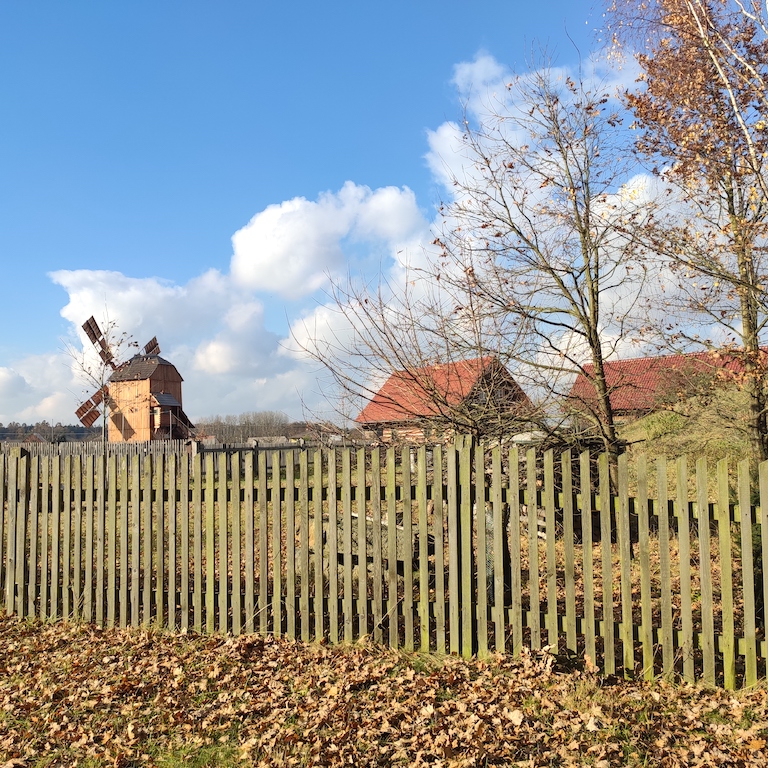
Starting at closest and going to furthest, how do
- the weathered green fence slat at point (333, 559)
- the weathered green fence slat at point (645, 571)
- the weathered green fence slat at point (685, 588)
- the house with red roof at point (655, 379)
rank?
the weathered green fence slat at point (685, 588), the weathered green fence slat at point (645, 571), the weathered green fence slat at point (333, 559), the house with red roof at point (655, 379)

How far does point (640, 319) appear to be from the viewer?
7969 millimetres

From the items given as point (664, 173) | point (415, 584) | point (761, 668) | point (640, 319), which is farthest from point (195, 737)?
point (664, 173)

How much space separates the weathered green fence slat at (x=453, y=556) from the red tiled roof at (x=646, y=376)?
10.3 feet

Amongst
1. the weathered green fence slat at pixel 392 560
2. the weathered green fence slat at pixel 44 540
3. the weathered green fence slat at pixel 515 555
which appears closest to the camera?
the weathered green fence slat at pixel 515 555

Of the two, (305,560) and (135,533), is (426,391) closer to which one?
(305,560)

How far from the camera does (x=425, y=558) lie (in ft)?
16.0

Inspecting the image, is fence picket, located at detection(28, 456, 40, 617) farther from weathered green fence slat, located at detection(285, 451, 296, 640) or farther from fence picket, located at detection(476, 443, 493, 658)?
fence picket, located at detection(476, 443, 493, 658)

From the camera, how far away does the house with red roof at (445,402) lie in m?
6.29

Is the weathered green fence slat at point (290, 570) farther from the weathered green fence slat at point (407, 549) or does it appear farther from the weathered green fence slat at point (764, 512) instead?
the weathered green fence slat at point (764, 512)

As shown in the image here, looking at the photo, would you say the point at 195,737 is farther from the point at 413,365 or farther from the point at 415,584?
the point at 413,365

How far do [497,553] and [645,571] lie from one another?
3.41 ft

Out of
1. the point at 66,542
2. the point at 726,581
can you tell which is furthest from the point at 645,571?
the point at 66,542

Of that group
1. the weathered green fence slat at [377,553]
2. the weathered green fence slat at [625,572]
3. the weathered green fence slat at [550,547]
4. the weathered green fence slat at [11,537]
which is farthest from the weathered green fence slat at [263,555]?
the weathered green fence slat at [11,537]

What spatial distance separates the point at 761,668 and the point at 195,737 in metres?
3.74
